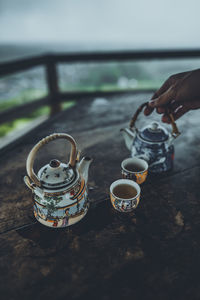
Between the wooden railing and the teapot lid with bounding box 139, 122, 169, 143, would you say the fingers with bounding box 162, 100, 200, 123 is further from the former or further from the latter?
the wooden railing

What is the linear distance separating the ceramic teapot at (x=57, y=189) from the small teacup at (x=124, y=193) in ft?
0.46

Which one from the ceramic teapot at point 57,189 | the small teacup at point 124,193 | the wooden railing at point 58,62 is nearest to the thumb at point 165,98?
the small teacup at point 124,193

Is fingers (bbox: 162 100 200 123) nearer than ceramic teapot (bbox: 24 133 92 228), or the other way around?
ceramic teapot (bbox: 24 133 92 228)

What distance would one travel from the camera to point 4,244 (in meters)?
0.72

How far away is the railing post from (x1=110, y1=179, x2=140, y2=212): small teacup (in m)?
2.19

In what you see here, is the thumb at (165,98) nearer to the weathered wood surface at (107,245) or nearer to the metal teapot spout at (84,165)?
the weathered wood surface at (107,245)

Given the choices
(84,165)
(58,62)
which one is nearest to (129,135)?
(84,165)

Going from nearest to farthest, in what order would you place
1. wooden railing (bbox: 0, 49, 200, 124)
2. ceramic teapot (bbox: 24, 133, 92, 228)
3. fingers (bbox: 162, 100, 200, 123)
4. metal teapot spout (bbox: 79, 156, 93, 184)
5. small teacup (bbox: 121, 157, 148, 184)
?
ceramic teapot (bbox: 24, 133, 92, 228)
metal teapot spout (bbox: 79, 156, 93, 184)
small teacup (bbox: 121, 157, 148, 184)
fingers (bbox: 162, 100, 200, 123)
wooden railing (bbox: 0, 49, 200, 124)


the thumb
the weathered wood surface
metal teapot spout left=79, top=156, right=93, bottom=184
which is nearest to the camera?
the weathered wood surface

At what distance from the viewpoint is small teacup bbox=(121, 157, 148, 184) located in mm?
930

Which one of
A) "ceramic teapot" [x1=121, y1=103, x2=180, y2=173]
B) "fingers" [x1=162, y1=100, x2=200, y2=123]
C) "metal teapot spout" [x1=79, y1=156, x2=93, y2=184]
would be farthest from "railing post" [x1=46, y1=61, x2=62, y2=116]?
"metal teapot spout" [x1=79, y1=156, x2=93, y2=184]

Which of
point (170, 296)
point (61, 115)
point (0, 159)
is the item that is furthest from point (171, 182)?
point (61, 115)

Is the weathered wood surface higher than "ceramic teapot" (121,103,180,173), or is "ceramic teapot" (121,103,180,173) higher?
"ceramic teapot" (121,103,180,173)

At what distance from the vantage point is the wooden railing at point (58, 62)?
7.75ft
